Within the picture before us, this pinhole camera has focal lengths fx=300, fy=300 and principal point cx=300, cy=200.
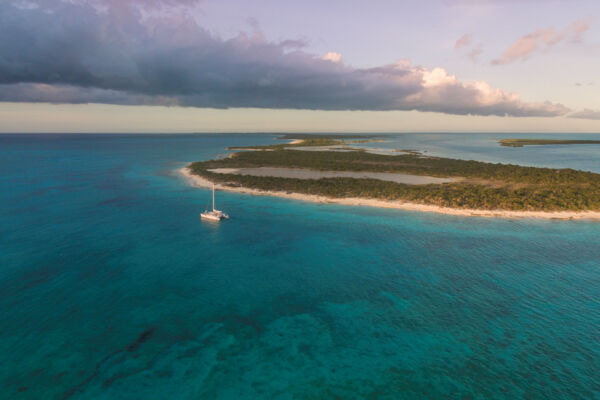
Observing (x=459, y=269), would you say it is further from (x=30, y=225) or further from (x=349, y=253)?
(x=30, y=225)

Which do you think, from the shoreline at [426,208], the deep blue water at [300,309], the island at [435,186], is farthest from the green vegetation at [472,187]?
the deep blue water at [300,309]

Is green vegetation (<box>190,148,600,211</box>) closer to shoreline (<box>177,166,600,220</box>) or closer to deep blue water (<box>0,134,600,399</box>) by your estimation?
shoreline (<box>177,166,600,220</box>)

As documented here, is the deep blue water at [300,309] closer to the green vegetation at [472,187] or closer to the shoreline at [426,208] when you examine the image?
the shoreline at [426,208]

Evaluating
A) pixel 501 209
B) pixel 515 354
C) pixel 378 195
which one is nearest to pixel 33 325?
pixel 515 354

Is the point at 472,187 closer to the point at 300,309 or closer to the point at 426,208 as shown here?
the point at 426,208

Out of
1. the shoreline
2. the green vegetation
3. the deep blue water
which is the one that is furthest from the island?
the deep blue water
